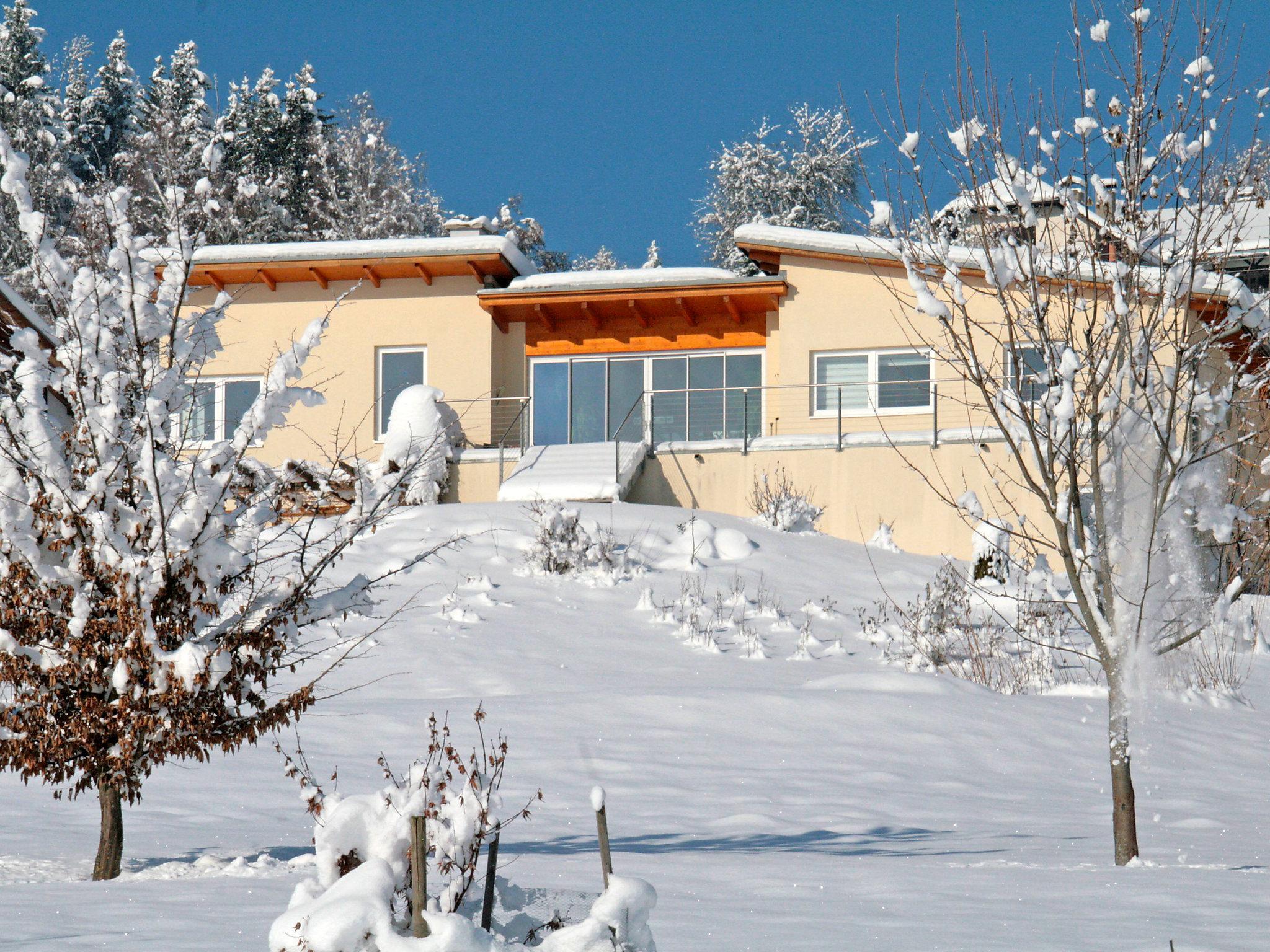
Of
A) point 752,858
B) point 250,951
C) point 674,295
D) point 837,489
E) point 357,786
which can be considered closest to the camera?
point 250,951

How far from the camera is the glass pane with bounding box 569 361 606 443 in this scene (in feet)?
80.0

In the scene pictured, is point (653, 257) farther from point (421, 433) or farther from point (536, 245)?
point (421, 433)

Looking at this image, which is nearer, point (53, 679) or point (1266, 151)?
point (53, 679)

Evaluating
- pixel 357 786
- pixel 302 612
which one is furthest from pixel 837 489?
pixel 302 612

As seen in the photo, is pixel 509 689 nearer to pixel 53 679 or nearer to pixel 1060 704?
pixel 1060 704

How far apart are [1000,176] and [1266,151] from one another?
1.44 metres

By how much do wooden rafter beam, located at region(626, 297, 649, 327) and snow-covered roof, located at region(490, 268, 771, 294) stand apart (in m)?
0.45

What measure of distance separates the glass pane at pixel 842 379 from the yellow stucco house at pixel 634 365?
0.10 ft

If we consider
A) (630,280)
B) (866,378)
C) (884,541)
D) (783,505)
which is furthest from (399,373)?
(884,541)

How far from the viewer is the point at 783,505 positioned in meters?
20.1

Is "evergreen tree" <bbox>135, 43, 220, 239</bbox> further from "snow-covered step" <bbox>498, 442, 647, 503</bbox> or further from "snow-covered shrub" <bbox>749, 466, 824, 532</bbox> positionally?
"snow-covered shrub" <bbox>749, 466, 824, 532</bbox>

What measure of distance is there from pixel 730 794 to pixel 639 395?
1555 cm

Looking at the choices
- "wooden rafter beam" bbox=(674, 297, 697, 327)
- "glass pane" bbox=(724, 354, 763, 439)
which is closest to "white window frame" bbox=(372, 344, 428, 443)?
"wooden rafter beam" bbox=(674, 297, 697, 327)

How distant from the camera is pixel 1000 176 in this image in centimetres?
711
